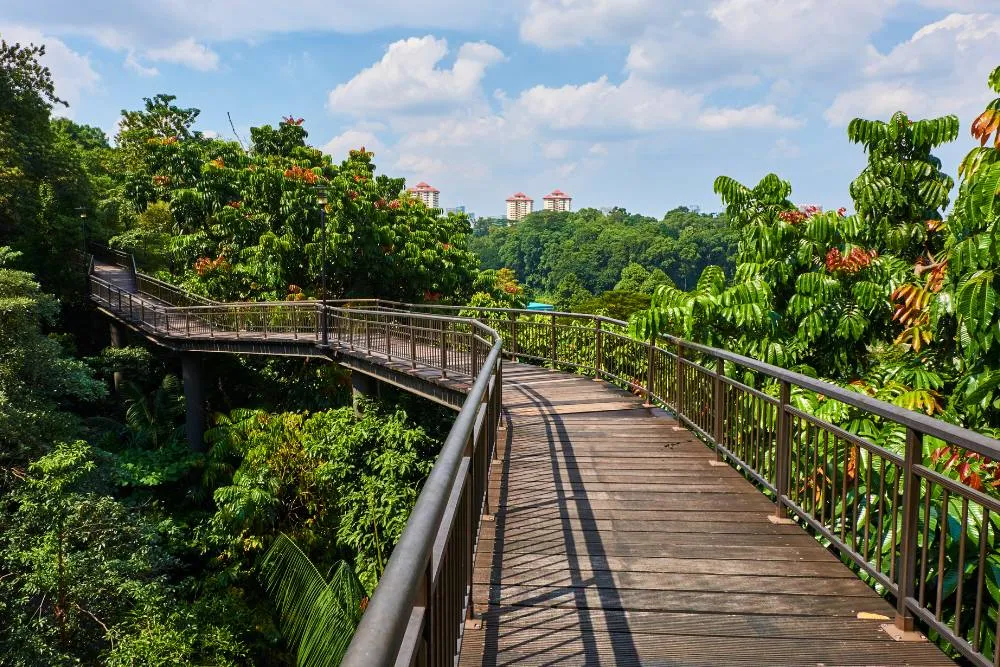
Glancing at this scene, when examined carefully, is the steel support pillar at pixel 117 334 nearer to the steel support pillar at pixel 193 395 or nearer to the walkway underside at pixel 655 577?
the steel support pillar at pixel 193 395

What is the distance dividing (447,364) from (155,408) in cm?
1535

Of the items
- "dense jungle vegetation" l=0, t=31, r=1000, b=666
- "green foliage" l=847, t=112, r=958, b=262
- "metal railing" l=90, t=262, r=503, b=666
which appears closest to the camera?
"metal railing" l=90, t=262, r=503, b=666

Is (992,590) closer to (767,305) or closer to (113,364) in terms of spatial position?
(767,305)

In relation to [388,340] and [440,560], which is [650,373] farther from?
[440,560]

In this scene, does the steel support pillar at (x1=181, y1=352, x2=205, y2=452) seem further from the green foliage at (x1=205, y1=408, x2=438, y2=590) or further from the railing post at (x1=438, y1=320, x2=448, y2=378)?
the railing post at (x1=438, y1=320, x2=448, y2=378)

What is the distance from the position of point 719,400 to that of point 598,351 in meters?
5.36

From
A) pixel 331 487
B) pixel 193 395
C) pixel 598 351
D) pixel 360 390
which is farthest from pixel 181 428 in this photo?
pixel 598 351

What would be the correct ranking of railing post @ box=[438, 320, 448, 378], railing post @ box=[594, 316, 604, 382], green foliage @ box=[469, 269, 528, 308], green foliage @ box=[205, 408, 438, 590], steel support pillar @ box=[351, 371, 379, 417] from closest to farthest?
railing post @ box=[594, 316, 604, 382] < railing post @ box=[438, 320, 448, 378] < green foliage @ box=[205, 408, 438, 590] < steel support pillar @ box=[351, 371, 379, 417] < green foliage @ box=[469, 269, 528, 308]

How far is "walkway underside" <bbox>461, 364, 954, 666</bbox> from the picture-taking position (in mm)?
3127

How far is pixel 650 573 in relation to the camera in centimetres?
397

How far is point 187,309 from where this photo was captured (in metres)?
20.9

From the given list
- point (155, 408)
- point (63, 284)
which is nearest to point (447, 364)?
point (155, 408)

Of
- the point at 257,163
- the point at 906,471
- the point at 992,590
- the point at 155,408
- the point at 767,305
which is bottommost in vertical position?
the point at 155,408

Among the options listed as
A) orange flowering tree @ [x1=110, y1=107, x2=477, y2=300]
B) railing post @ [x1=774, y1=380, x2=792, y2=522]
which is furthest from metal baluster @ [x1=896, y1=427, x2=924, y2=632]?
orange flowering tree @ [x1=110, y1=107, x2=477, y2=300]
